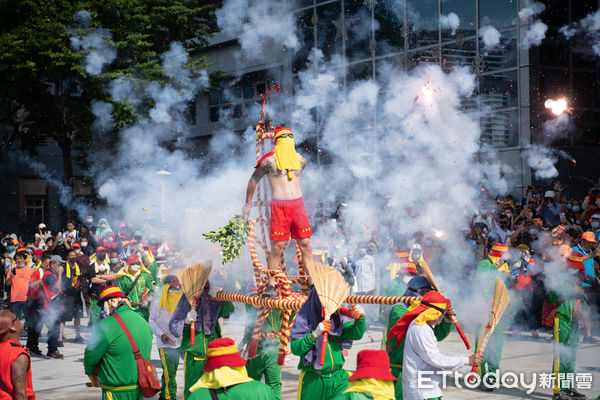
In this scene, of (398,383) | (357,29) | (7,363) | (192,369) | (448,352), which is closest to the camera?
(7,363)

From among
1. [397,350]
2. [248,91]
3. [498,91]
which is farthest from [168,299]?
[248,91]

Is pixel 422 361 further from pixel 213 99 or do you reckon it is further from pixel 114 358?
pixel 213 99

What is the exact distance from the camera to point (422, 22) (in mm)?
21547

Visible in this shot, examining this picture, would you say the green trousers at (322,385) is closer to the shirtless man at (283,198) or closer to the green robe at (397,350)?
the green robe at (397,350)

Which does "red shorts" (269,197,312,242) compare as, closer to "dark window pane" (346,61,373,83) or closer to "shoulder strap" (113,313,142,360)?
"shoulder strap" (113,313,142,360)

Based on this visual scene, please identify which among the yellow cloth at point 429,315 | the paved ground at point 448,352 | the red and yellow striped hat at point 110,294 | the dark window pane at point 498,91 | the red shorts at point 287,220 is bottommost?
the paved ground at point 448,352

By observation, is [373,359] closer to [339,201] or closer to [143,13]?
[339,201]

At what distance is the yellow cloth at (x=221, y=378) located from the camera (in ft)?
15.0

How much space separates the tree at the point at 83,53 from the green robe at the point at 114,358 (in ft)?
58.3

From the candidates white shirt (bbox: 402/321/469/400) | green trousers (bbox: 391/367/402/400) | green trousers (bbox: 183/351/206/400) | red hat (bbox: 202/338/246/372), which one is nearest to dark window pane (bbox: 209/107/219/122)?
green trousers (bbox: 183/351/206/400)

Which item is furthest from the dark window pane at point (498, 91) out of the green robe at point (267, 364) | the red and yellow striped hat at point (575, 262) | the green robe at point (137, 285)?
the green robe at point (267, 364)

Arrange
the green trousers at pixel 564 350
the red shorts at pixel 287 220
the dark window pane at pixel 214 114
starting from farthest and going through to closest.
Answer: the dark window pane at pixel 214 114
the green trousers at pixel 564 350
the red shorts at pixel 287 220

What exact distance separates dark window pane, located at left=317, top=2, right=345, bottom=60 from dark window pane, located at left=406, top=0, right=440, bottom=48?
2861mm

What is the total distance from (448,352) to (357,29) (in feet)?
45.9
